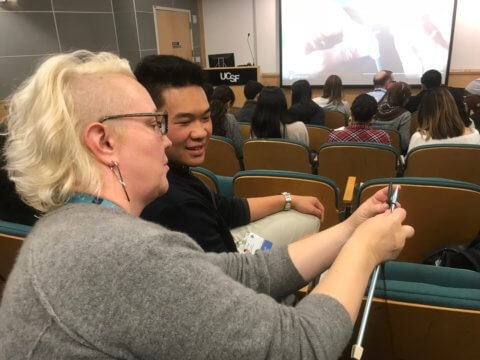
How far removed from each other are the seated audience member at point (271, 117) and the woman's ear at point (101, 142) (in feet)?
8.22

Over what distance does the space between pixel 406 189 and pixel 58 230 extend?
1.45 metres

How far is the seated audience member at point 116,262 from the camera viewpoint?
1.81 feet

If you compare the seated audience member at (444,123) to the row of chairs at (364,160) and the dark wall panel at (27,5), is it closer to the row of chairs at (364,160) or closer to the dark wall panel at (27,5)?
the row of chairs at (364,160)

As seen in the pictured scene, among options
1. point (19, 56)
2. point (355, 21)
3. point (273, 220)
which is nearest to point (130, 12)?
point (19, 56)

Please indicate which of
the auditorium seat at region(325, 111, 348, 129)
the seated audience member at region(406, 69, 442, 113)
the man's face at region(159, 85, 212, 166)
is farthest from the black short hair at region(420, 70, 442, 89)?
the man's face at region(159, 85, 212, 166)

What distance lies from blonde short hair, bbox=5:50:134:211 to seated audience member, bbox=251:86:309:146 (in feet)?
8.16

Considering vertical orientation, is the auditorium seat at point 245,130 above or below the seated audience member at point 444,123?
below

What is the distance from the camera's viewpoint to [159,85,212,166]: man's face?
4.27ft

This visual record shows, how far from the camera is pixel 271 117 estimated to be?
3176mm

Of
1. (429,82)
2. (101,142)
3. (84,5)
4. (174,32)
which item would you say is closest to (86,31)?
(84,5)

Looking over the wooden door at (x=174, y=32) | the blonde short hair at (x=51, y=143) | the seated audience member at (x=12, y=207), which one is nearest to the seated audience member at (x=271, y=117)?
the seated audience member at (x=12, y=207)

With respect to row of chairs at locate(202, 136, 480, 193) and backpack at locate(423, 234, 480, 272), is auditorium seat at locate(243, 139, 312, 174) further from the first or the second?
backpack at locate(423, 234, 480, 272)

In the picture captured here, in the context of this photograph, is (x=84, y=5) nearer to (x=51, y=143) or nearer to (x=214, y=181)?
(x=214, y=181)

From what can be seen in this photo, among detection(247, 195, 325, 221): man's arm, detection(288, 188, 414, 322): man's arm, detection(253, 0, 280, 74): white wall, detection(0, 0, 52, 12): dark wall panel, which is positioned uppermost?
detection(0, 0, 52, 12): dark wall panel
